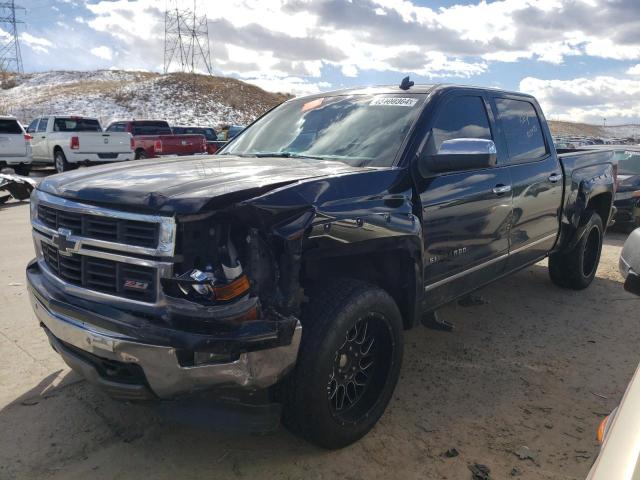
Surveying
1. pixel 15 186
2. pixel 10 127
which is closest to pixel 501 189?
pixel 15 186

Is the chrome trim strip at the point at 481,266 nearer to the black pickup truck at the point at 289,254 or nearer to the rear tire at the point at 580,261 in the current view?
the black pickup truck at the point at 289,254

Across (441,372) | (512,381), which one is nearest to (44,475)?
(441,372)

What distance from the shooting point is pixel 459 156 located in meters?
3.15

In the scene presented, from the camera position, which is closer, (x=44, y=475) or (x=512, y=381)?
(x=44, y=475)

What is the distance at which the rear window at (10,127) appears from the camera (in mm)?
15391

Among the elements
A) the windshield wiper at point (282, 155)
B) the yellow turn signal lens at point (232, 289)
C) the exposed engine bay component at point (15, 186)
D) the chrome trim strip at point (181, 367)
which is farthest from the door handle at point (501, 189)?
the exposed engine bay component at point (15, 186)

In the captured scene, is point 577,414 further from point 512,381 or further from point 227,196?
point 227,196

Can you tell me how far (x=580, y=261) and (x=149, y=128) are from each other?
18560 mm

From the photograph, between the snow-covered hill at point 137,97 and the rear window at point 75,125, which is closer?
the rear window at point 75,125

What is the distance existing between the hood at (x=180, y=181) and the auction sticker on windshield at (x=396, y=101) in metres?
0.68

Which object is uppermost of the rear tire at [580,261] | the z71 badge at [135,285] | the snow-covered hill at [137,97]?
the snow-covered hill at [137,97]

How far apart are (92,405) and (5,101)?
5186 cm

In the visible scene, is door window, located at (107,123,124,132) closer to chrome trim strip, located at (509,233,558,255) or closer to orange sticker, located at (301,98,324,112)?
orange sticker, located at (301,98,324,112)

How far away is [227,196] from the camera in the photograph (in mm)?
2307
